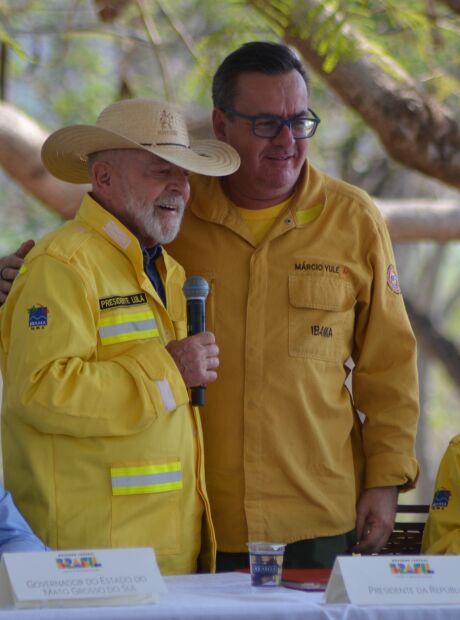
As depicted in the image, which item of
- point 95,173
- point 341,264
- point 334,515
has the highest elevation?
point 95,173

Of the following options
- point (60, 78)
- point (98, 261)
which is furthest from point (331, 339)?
point (60, 78)

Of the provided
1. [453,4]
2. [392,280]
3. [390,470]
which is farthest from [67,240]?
[453,4]

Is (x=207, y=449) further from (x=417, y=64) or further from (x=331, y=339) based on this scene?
(x=417, y=64)

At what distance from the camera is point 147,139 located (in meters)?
3.79

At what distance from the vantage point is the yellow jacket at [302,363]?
3883 millimetres

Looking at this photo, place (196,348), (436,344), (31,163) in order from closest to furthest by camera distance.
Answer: (196,348) → (31,163) → (436,344)

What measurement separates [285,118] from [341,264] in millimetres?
459

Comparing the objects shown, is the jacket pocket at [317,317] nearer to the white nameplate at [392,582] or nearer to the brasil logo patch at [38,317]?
the brasil logo patch at [38,317]

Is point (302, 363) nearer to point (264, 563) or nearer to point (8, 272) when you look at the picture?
point (8, 272)

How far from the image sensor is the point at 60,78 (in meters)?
12.8

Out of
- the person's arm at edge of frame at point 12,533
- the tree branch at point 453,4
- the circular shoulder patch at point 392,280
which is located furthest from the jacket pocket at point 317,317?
the tree branch at point 453,4

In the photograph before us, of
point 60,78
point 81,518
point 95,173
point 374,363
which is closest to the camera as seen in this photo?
point 81,518

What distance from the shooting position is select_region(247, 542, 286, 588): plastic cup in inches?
116

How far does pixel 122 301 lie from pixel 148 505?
540mm
